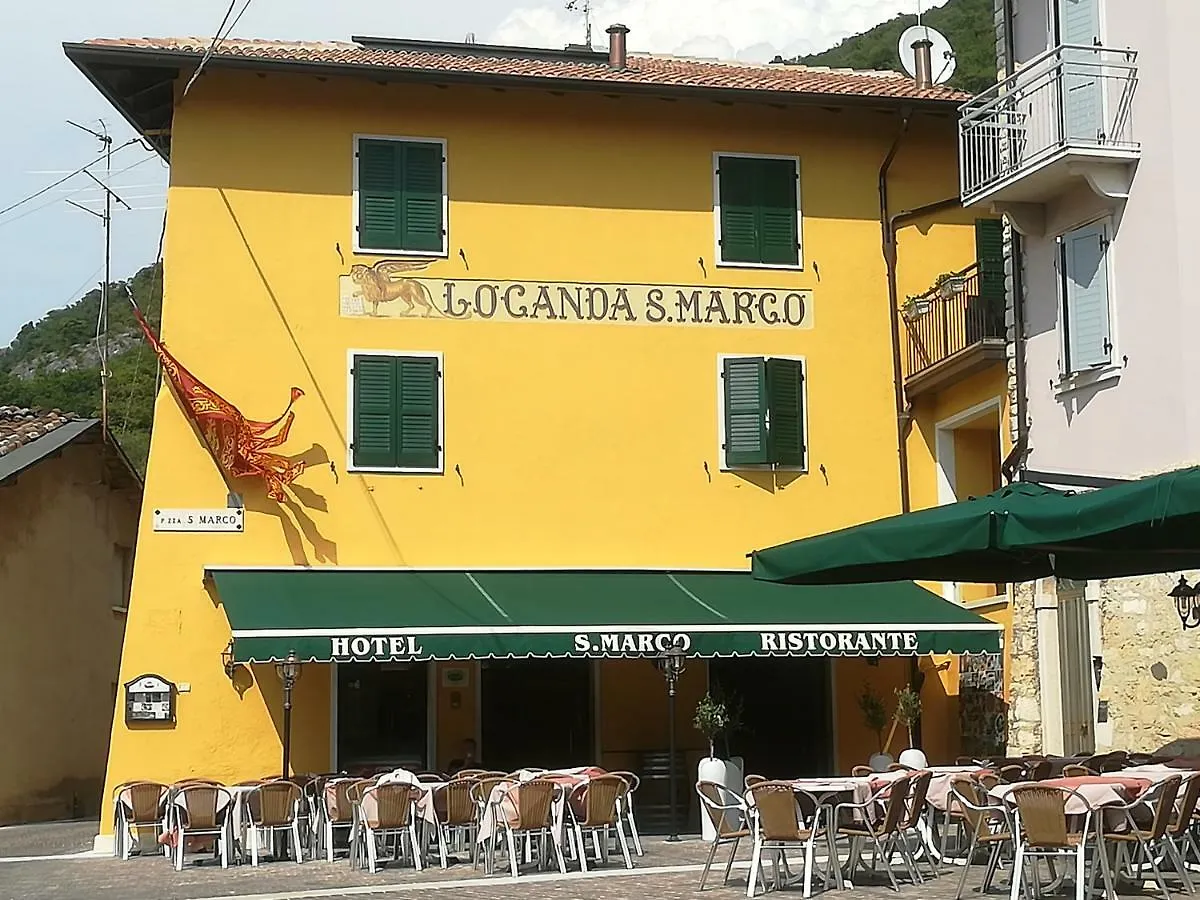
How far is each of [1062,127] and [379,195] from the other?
24.5ft

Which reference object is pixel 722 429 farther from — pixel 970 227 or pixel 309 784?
pixel 309 784

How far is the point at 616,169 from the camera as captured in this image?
762 inches

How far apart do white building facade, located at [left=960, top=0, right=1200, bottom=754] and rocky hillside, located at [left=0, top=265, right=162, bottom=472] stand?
2403 cm

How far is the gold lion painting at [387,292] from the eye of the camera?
61.1 ft

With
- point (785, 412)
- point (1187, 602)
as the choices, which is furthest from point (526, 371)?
point (1187, 602)

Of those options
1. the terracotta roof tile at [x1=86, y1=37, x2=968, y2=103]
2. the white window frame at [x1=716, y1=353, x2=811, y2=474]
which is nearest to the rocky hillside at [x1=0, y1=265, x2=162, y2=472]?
the terracotta roof tile at [x1=86, y1=37, x2=968, y2=103]

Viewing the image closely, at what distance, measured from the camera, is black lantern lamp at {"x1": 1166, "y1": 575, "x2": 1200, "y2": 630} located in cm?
1417

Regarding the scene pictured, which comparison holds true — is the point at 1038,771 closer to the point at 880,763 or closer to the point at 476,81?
the point at 880,763

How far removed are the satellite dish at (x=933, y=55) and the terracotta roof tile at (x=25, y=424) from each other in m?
12.8

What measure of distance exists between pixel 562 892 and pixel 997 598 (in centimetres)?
794

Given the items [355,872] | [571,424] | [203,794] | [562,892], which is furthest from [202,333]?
[562,892]

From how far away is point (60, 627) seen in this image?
24484mm

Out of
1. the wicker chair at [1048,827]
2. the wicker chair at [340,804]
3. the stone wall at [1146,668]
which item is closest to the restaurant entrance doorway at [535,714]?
the wicker chair at [340,804]

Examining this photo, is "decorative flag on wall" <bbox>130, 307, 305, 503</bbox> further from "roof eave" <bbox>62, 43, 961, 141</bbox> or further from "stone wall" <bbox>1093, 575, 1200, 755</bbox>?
"stone wall" <bbox>1093, 575, 1200, 755</bbox>
